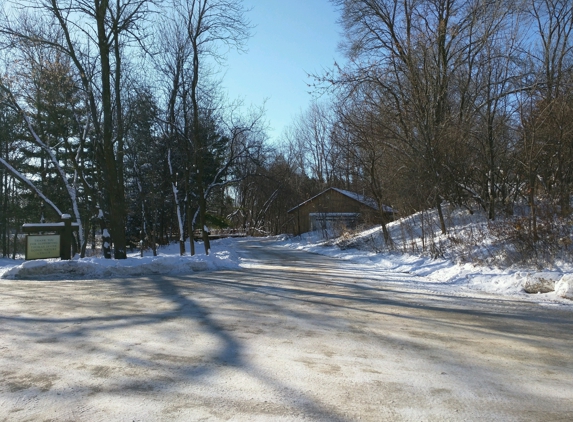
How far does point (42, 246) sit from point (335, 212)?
32.4 meters

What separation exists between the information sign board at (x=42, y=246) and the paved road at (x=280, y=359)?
5.81m

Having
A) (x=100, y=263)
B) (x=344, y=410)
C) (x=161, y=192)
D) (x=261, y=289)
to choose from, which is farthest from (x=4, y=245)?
(x=344, y=410)

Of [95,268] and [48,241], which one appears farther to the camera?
[48,241]

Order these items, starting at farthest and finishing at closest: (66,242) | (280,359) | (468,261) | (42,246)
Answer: (66,242) → (42,246) → (468,261) → (280,359)

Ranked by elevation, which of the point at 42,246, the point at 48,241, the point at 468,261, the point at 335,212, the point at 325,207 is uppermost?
the point at 325,207

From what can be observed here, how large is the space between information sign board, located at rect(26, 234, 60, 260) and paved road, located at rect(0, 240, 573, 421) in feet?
19.1

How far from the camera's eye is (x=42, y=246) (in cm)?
1435

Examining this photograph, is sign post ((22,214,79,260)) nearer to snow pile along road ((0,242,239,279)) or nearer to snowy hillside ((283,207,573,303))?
snow pile along road ((0,242,239,279))

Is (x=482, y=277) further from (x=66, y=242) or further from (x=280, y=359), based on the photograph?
(x=66, y=242)

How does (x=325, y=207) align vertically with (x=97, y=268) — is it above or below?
above

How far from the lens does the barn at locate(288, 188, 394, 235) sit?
112 feet

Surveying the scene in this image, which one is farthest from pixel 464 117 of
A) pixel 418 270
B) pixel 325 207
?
pixel 325 207

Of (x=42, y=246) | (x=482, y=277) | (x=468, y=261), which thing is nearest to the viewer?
(x=482, y=277)

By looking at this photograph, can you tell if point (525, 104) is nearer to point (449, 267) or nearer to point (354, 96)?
point (449, 267)
